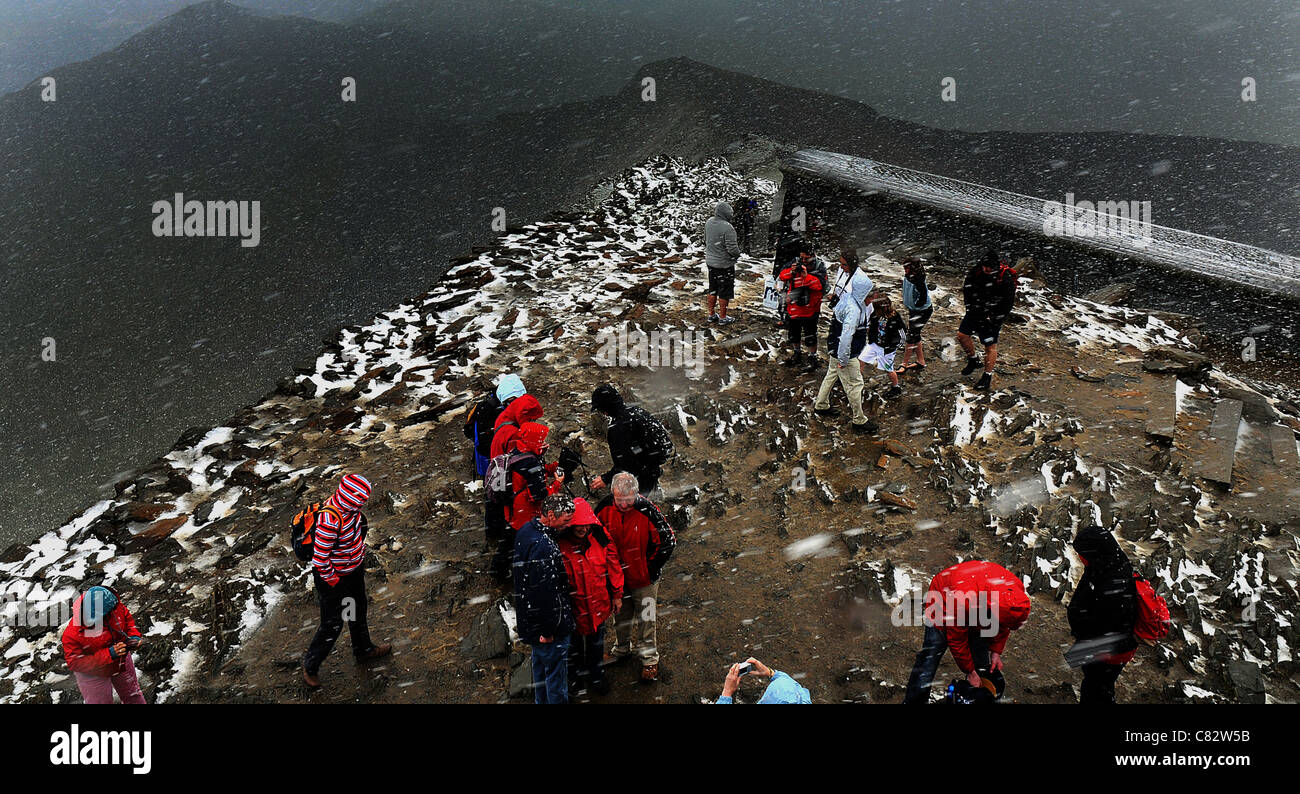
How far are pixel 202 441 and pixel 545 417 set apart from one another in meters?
5.46

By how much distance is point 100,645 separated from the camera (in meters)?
4.97

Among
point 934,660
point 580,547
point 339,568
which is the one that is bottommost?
point 934,660

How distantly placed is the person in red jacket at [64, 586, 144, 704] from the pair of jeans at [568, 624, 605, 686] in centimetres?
332

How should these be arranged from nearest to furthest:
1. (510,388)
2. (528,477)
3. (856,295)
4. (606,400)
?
(528,477) → (606,400) → (510,388) → (856,295)

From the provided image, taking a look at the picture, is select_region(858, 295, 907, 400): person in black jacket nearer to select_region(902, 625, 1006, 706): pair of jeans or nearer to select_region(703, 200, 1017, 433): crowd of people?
select_region(703, 200, 1017, 433): crowd of people

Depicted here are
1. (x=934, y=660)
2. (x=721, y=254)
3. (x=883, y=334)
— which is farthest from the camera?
(x=721, y=254)

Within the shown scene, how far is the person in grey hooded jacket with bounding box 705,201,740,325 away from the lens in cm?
1102

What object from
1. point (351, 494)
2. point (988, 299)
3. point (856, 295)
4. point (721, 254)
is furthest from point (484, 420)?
point (988, 299)

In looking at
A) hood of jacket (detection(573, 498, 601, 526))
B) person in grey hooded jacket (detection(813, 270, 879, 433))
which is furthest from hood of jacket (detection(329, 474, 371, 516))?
person in grey hooded jacket (detection(813, 270, 879, 433))

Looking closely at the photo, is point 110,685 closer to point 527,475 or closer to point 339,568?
point 339,568

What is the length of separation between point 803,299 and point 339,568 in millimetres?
6974

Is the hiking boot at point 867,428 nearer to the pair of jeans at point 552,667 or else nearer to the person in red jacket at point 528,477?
the person in red jacket at point 528,477

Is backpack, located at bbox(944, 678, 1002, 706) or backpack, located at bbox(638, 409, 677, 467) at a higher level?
backpack, located at bbox(638, 409, 677, 467)
